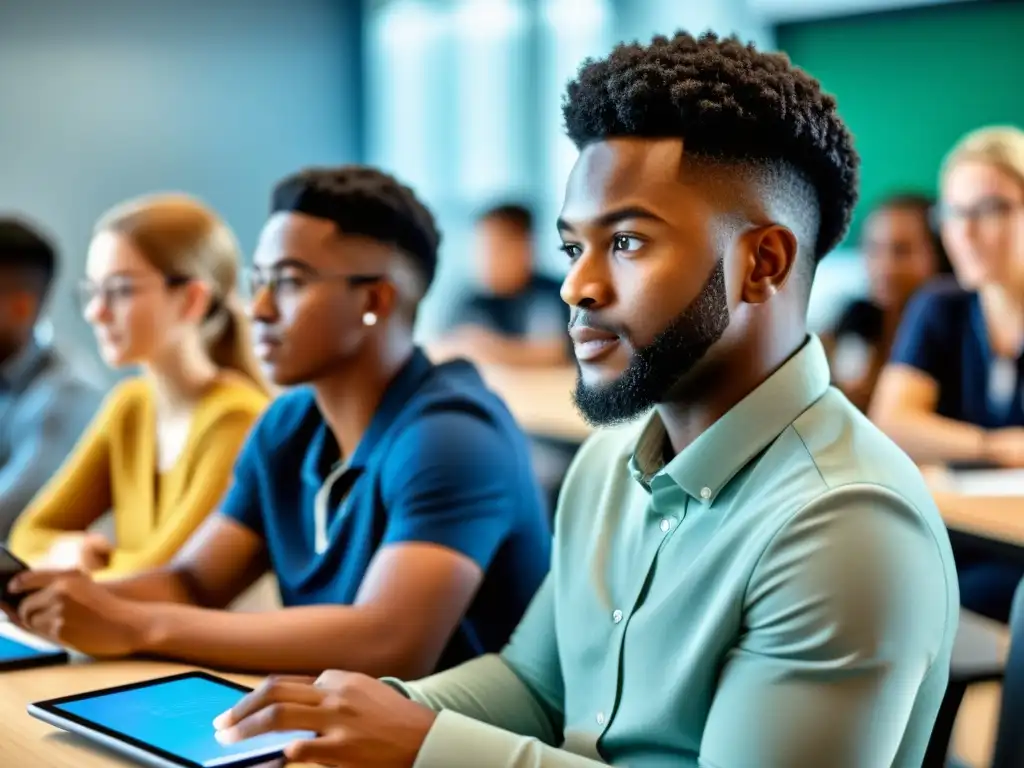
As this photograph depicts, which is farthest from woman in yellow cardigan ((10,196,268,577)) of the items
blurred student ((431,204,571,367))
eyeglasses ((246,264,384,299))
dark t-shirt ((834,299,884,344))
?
blurred student ((431,204,571,367))

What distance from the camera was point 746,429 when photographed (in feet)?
3.81

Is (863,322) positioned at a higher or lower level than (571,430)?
higher

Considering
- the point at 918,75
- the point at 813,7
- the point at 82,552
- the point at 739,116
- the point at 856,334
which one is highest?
the point at 813,7

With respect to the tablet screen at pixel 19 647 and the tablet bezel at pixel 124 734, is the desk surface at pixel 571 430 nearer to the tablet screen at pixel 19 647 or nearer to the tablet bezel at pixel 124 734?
the tablet bezel at pixel 124 734

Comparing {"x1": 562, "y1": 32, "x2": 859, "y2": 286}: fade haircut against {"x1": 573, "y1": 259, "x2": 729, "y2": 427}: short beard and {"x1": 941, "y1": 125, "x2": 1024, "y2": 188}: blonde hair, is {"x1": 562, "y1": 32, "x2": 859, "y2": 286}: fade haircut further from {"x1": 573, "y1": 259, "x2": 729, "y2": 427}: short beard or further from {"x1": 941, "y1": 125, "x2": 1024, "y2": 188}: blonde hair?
{"x1": 941, "y1": 125, "x2": 1024, "y2": 188}: blonde hair

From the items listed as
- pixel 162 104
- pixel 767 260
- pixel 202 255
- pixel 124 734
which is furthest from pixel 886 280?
pixel 162 104

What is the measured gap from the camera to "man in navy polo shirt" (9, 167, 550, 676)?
1521mm

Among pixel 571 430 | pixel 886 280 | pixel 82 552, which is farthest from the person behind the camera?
pixel 886 280

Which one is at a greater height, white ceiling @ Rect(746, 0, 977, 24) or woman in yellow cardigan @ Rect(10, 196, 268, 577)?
white ceiling @ Rect(746, 0, 977, 24)

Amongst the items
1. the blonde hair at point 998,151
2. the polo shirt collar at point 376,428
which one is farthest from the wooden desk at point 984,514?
the polo shirt collar at point 376,428

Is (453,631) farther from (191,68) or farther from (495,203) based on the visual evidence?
(191,68)

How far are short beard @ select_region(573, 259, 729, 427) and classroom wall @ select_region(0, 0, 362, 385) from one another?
15.4ft

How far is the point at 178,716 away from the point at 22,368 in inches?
88.7

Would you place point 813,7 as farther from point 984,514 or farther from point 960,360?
point 984,514
